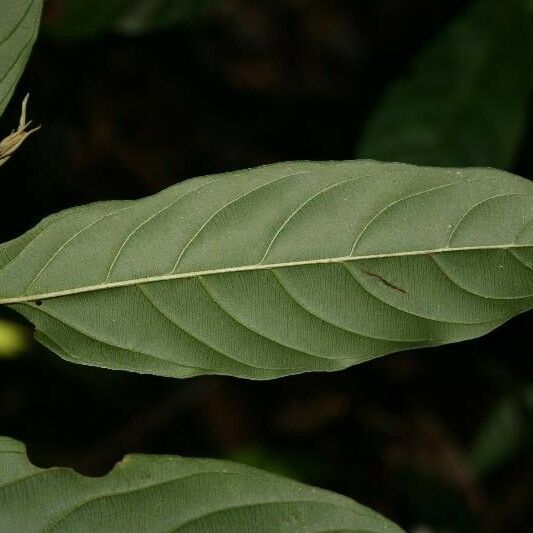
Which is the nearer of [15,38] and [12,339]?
[15,38]

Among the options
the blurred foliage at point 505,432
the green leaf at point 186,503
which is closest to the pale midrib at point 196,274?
the green leaf at point 186,503

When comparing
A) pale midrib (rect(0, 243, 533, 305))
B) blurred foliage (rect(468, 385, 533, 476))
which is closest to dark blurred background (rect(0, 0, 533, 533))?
blurred foliage (rect(468, 385, 533, 476))

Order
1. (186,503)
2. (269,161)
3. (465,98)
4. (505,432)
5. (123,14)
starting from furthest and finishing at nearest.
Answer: (269,161) → (505,432) → (465,98) → (123,14) → (186,503)

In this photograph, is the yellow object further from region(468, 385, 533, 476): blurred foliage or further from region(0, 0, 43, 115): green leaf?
region(468, 385, 533, 476): blurred foliage

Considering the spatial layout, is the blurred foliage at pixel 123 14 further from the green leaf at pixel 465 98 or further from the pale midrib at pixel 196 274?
the pale midrib at pixel 196 274

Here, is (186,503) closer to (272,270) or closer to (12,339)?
(272,270)

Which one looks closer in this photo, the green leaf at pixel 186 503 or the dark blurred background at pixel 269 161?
the green leaf at pixel 186 503

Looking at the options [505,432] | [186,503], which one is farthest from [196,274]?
[505,432]
